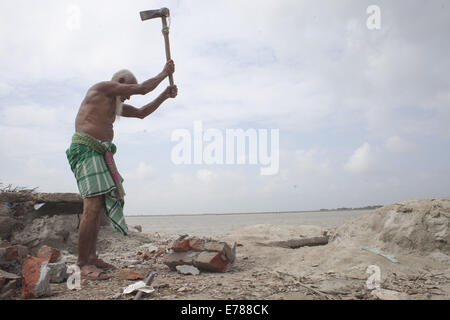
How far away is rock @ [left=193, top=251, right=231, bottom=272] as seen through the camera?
11.9 ft

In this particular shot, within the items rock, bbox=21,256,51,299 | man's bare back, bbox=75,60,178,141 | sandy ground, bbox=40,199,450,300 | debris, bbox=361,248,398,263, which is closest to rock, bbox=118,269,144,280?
sandy ground, bbox=40,199,450,300

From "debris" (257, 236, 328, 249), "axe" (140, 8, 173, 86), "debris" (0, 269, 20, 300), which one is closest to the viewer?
"debris" (0, 269, 20, 300)

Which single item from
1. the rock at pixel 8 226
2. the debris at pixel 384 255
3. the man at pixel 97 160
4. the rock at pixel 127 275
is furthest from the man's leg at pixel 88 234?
the debris at pixel 384 255

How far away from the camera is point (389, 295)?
272cm

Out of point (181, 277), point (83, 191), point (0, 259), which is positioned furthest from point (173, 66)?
point (0, 259)

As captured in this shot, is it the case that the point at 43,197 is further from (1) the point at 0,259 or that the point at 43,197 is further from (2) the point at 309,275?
(2) the point at 309,275

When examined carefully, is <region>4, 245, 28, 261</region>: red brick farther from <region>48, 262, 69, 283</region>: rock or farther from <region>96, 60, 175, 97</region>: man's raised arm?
<region>96, 60, 175, 97</region>: man's raised arm

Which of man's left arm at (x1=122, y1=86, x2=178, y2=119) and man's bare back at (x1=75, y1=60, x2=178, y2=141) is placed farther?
man's left arm at (x1=122, y1=86, x2=178, y2=119)

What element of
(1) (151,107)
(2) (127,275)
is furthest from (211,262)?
(1) (151,107)

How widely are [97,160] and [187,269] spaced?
1519 mm

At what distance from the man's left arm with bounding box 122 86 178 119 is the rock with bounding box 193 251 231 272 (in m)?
2.03

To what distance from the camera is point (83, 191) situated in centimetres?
359

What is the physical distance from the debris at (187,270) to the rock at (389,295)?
1723 mm

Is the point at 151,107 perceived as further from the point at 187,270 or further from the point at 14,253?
the point at 14,253
